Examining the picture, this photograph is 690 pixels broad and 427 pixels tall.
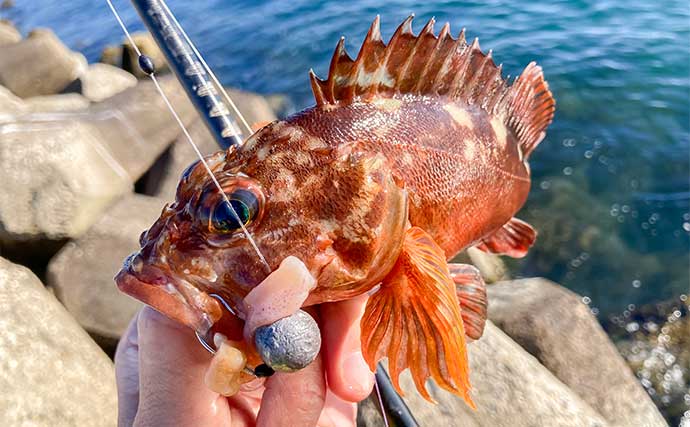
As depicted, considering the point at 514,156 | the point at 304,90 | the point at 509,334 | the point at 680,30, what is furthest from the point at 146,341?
the point at 680,30

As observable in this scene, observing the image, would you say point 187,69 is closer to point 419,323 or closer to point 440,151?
point 440,151

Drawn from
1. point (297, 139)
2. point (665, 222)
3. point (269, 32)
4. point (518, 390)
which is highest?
point (297, 139)

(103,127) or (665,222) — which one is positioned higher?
(103,127)

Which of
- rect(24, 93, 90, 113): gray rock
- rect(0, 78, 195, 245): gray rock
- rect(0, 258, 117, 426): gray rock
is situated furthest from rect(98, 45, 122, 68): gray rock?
rect(0, 258, 117, 426): gray rock

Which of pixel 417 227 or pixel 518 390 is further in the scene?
pixel 518 390

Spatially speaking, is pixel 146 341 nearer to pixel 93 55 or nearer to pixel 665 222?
→ pixel 665 222

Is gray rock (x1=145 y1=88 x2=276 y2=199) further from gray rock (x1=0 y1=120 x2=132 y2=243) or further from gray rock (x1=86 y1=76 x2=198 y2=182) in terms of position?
gray rock (x1=0 y1=120 x2=132 y2=243)

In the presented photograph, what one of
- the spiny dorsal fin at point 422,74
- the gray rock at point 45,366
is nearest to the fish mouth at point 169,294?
the spiny dorsal fin at point 422,74
